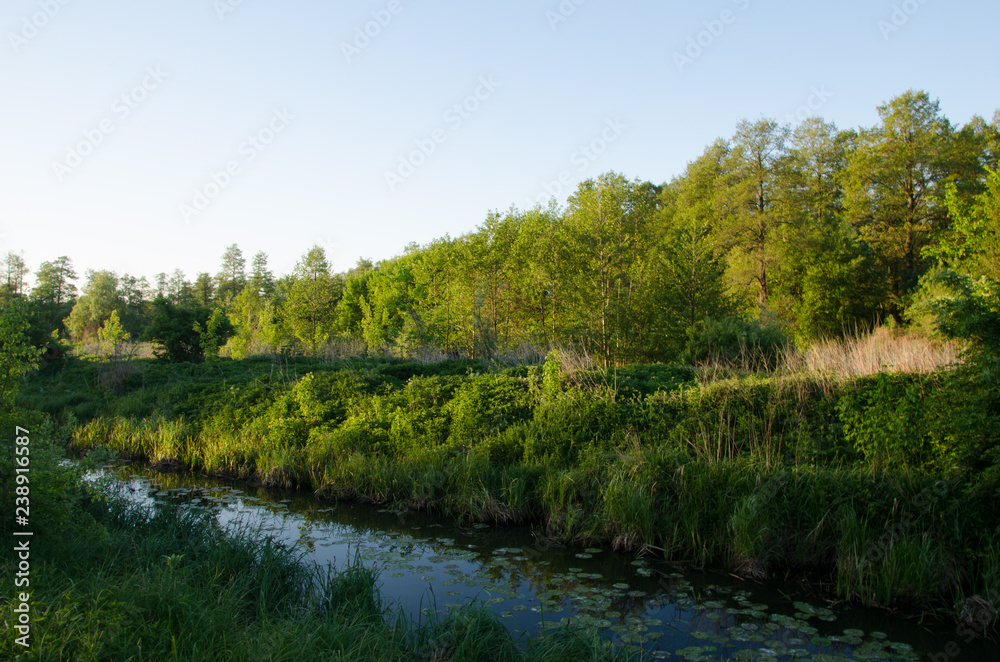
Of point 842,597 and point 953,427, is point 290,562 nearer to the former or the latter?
point 842,597

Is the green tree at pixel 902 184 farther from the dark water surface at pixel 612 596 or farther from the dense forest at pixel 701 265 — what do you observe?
the dark water surface at pixel 612 596

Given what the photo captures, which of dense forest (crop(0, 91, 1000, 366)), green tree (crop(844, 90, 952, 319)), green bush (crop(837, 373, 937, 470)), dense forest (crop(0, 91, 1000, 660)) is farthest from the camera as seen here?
green tree (crop(844, 90, 952, 319))

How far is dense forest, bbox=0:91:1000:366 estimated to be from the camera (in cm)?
2011

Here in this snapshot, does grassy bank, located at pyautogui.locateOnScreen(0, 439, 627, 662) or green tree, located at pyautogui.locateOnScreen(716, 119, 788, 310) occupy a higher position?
green tree, located at pyautogui.locateOnScreen(716, 119, 788, 310)

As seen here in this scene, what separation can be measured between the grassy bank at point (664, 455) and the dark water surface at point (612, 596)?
436 millimetres

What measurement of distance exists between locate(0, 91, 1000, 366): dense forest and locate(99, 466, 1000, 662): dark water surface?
9274 millimetres

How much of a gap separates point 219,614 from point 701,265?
713 inches

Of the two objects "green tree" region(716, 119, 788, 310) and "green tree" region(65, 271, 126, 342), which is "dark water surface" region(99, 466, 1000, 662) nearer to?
"green tree" region(716, 119, 788, 310)

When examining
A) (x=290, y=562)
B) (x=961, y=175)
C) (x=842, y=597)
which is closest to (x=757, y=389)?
(x=842, y=597)

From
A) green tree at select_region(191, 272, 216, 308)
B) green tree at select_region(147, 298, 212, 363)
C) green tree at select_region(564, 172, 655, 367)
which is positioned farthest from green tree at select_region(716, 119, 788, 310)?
green tree at select_region(191, 272, 216, 308)

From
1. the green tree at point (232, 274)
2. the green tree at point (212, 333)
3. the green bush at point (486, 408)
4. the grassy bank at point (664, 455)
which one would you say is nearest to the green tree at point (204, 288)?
the green tree at point (232, 274)

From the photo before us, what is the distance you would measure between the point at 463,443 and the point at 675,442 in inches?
158

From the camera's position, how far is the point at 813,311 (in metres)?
30.2

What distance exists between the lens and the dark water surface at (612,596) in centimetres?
530
